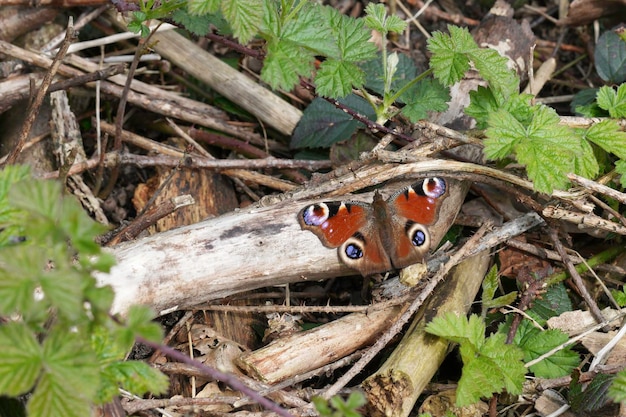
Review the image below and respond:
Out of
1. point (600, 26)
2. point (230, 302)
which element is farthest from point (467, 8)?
point (230, 302)

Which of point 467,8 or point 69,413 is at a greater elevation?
point 467,8

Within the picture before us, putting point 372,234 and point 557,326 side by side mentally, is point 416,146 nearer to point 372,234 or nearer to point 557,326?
point 372,234

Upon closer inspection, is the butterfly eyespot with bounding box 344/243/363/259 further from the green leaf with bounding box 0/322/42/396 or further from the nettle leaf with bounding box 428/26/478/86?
the green leaf with bounding box 0/322/42/396

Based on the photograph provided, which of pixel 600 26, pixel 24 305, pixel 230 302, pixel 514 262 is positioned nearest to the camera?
pixel 24 305

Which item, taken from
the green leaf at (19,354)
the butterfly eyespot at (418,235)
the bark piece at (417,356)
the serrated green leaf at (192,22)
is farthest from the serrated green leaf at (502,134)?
the green leaf at (19,354)

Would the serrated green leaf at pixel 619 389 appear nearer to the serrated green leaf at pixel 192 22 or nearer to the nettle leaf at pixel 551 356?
the nettle leaf at pixel 551 356
